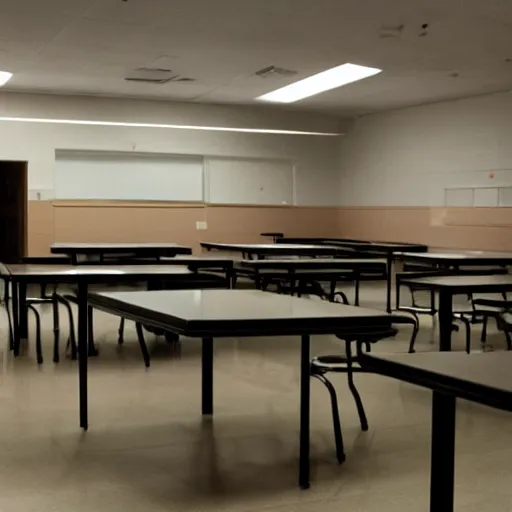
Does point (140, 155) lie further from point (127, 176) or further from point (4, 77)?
point (4, 77)

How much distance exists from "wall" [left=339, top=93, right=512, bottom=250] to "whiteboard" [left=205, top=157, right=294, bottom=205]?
1.06 meters

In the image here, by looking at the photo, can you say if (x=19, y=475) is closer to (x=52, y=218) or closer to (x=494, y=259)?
(x=494, y=259)

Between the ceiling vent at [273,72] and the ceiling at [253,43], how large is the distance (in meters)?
0.09

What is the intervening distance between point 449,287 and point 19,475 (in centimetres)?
248

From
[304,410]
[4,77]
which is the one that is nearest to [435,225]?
[4,77]

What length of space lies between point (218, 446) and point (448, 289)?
1658mm

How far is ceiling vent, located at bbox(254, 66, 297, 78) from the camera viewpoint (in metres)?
9.67

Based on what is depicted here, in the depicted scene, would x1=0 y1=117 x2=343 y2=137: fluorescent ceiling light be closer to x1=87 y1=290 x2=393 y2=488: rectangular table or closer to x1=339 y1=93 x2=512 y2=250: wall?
x1=339 y1=93 x2=512 y2=250: wall

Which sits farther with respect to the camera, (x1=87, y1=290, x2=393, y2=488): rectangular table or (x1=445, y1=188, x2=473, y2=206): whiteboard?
(x1=445, y1=188, x2=473, y2=206): whiteboard

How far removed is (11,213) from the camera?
42.5 feet

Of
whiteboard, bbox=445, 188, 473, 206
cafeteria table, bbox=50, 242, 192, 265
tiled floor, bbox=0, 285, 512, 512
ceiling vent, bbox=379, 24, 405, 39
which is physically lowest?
tiled floor, bbox=0, 285, 512, 512

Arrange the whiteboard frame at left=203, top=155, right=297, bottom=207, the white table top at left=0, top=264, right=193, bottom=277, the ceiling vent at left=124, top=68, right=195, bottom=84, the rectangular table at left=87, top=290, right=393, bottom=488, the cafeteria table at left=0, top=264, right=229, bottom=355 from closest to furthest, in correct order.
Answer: the rectangular table at left=87, top=290, right=393, bottom=488 < the cafeteria table at left=0, top=264, right=229, bottom=355 < the white table top at left=0, top=264, right=193, bottom=277 < the ceiling vent at left=124, top=68, right=195, bottom=84 < the whiteboard frame at left=203, top=155, right=297, bottom=207

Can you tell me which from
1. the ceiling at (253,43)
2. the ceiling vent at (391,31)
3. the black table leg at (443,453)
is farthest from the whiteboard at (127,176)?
the black table leg at (443,453)

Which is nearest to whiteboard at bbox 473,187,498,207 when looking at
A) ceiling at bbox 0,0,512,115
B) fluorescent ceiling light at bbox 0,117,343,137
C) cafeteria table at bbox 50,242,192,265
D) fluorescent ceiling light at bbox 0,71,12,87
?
ceiling at bbox 0,0,512,115
